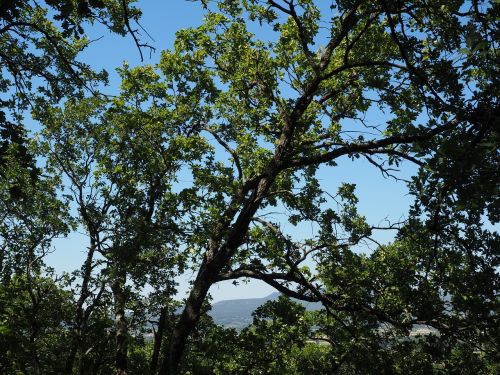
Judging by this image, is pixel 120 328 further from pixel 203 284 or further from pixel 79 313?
pixel 203 284

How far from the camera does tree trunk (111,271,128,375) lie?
12.2 meters

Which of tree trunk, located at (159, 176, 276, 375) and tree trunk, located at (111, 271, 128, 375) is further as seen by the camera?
tree trunk, located at (111, 271, 128, 375)

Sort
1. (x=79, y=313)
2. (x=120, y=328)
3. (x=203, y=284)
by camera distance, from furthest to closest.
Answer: (x=79, y=313), (x=120, y=328), (x=203, y=284)

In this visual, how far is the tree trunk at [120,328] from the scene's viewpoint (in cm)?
1217

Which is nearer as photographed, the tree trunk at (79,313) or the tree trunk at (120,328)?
the tree trunk at (120,328)

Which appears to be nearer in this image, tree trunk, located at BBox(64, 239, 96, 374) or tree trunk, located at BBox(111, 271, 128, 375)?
tree trunk, located at BBox(111, 271, 128, 375)

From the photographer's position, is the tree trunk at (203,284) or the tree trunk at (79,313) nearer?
the tree trunk at (203,284)

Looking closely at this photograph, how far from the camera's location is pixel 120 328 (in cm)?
1348

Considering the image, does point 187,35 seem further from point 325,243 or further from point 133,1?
point 325,243

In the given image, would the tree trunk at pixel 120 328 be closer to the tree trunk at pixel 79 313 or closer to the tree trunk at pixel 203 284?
the tree trunk at pixel 79 313

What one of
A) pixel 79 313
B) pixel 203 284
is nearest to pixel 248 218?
pixel 203 284

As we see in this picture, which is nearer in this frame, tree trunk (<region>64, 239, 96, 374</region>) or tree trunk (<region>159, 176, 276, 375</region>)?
tree trunk (<region>159, 176, 276, 375</region>)

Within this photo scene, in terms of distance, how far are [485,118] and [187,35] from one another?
11.2m

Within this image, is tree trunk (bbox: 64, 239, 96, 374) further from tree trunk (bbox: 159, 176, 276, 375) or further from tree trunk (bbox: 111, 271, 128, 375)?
tree trunk (bbox: 159, 176, 276, 375)
